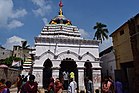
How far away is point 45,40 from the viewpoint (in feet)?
61.8

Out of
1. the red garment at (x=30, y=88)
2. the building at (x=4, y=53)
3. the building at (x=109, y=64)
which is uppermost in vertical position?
the building at (x=4, y=53)

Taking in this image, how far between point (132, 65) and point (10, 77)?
18.8 metres

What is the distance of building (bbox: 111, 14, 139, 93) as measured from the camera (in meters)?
11.7

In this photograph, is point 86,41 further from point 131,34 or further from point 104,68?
point 131,34

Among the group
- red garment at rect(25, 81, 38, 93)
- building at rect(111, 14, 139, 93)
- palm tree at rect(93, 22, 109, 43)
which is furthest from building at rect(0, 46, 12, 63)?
red garment at rect(25, 81, 38, 93)

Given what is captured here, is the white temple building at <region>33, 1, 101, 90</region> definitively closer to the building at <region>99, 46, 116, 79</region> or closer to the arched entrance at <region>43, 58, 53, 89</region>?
the arched entrance at <region>43, 58, 53, 89</region>

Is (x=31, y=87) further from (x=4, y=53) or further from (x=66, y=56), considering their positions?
(x=4, y=53)

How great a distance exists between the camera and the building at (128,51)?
11715 millimetres

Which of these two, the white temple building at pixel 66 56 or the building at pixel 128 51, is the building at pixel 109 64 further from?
the building at pixel 128 51

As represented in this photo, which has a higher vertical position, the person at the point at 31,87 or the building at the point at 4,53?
the building at the point at 4,53

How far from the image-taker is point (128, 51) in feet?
42.2

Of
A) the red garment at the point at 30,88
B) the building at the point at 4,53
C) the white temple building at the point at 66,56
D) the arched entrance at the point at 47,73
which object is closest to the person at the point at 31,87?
the red garment at the point at 30,88

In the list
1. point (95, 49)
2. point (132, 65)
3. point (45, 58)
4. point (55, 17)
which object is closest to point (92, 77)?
point (95, 49)

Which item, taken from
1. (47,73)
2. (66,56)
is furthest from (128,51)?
(47,73)
